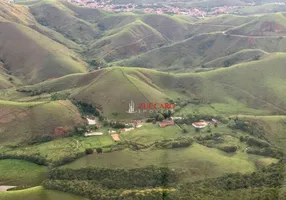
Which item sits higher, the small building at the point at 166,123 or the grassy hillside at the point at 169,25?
the grassy hillside at the point at 169,25

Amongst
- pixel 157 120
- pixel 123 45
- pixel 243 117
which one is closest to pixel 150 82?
pixel 157 120

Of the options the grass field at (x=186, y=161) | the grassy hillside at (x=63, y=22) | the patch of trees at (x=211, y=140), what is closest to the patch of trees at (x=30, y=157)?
the grass field at (x=186, y=161)

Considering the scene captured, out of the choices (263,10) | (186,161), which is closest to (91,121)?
(186,161)

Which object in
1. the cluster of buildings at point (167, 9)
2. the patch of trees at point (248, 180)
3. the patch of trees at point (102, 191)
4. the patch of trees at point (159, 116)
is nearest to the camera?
the patch of trees at point (102, 191)

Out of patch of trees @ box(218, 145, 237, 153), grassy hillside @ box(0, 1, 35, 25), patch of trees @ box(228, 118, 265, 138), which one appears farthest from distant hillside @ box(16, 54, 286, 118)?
grassy hillside @ box(0, 1, 35, 25)

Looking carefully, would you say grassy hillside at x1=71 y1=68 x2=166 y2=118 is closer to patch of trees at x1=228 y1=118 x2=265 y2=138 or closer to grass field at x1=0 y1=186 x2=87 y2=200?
patch of trees at x1=228 y1=118 x2=265 y2=138

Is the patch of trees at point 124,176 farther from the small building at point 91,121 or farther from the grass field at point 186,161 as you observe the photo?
the small building at point 91,121
